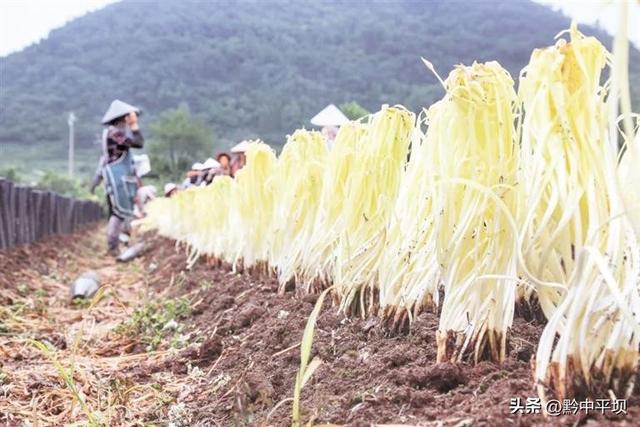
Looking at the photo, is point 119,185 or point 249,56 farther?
point 249,56

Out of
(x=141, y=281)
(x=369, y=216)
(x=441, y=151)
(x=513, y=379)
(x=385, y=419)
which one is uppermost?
(x=441, y=151)

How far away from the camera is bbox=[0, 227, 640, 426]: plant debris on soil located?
142 centimetres

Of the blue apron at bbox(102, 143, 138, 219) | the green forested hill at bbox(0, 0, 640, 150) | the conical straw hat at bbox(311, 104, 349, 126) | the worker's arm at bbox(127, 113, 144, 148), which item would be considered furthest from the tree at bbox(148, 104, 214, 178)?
the conical straw hat at bbox(311, 104, 349, 126)

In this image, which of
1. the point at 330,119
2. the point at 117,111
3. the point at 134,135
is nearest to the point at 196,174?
the point at 134,135

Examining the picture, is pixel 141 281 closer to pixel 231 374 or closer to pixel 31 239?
pixel 31 239

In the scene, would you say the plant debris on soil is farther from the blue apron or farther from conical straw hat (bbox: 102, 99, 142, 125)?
conical straw hat (bbox: 102, 99, 142, 125)

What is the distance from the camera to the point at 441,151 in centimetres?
173

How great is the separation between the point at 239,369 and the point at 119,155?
7.08 m

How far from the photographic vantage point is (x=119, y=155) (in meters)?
8.80

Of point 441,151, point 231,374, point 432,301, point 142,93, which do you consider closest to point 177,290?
point 231,374

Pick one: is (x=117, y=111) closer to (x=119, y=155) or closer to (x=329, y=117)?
(x=119, y=155)

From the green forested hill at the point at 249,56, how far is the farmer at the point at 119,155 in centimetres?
5082

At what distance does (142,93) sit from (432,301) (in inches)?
4044

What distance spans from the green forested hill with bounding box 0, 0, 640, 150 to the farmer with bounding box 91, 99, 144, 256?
2001 inches
